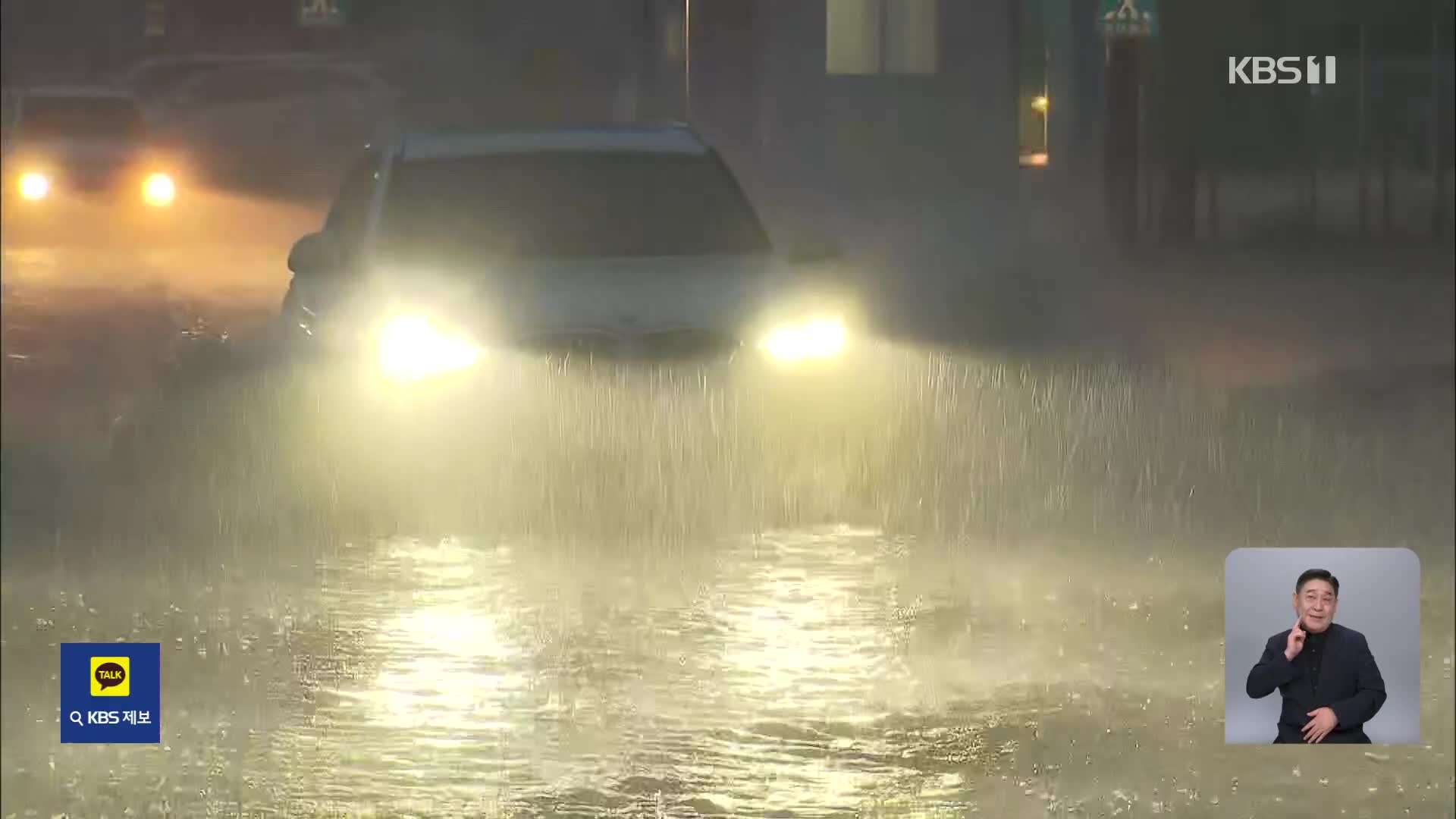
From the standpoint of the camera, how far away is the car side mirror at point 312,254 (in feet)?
14.4

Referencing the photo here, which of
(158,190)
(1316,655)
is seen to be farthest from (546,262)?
(1316,655)

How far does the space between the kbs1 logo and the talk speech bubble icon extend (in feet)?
7.92

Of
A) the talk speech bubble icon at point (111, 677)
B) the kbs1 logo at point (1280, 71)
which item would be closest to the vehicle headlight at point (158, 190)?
the talk speech bubble icon at point (111, 677)

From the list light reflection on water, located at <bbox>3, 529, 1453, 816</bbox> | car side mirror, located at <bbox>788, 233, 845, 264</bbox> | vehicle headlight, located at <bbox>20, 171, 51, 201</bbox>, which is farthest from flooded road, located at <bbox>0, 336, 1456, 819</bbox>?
vehicle headlight, located at <bbox>20, 171, 51, 201</bbox>

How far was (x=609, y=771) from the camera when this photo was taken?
4.38 m

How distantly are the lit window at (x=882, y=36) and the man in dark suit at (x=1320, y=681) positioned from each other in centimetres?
128

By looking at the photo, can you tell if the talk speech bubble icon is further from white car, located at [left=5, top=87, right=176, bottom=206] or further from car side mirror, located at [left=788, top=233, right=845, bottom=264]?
car side mirror, located at [left=788, top=233, right=845, bottom=264]

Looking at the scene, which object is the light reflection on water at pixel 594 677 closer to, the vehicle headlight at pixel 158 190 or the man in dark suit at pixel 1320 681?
the man in dark suit at pixel 1320 681

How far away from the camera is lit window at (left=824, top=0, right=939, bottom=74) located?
14.8 ft

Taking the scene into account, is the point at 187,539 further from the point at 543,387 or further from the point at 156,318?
the point at 543,387

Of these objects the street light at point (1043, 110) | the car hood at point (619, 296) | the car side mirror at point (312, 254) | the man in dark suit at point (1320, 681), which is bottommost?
the man in dark suit at point (1320, 681)

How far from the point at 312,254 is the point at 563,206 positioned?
50cm

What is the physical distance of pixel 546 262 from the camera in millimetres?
4445

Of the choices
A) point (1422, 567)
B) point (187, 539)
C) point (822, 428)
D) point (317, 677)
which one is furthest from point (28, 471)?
point (1422, 567)
